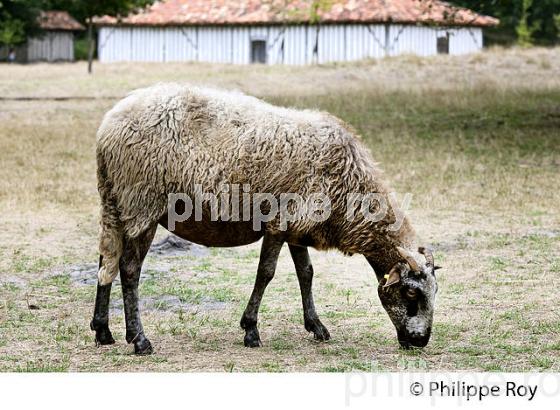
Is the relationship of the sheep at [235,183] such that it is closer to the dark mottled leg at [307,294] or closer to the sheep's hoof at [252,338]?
the sheep's hoof at [252,338]

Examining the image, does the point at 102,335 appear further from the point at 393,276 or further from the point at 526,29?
the point at 526,29

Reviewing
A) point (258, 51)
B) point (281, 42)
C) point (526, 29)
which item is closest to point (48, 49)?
point (258, 51)

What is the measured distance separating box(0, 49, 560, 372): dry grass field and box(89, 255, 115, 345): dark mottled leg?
119 mm

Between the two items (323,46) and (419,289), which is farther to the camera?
(323,46)

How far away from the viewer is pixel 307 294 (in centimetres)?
884

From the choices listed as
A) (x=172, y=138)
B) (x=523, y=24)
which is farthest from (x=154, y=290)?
(x=523, y=24)

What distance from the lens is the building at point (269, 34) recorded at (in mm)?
44656

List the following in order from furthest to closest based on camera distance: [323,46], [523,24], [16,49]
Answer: [16,49] < [523,24] < [323,46]

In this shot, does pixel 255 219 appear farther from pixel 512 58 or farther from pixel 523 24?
pixel 523 24

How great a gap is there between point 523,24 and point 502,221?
41.2 m

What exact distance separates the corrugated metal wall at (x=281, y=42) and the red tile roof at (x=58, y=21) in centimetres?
861

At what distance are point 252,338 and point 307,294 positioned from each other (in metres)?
0.68

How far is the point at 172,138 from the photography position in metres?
8.28

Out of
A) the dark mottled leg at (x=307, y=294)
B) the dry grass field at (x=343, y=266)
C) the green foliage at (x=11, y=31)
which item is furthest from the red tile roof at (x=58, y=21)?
the dark mottled leg at (x=307, y=294)
